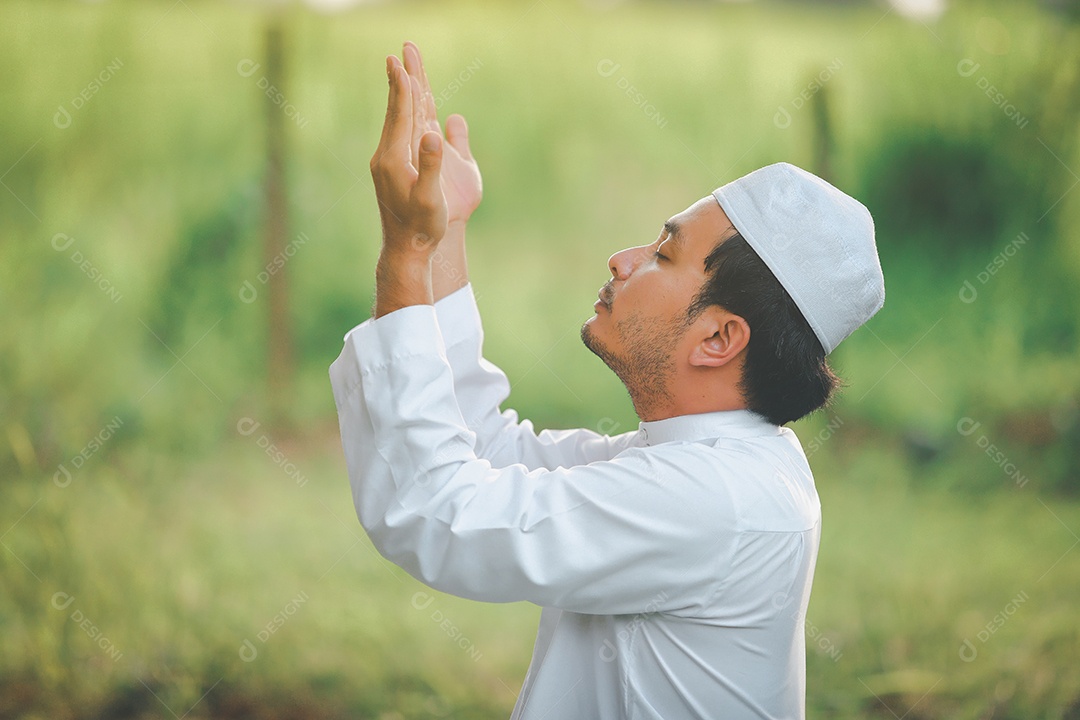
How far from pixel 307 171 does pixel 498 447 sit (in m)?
1.99

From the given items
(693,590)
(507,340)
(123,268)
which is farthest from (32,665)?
(693,590)

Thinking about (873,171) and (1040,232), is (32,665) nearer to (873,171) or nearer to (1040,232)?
(873,171)

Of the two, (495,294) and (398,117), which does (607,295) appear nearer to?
(398,117)

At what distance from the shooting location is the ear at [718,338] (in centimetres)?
132

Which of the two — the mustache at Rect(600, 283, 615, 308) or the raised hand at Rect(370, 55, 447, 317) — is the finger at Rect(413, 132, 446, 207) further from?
the mustache at Rect(600, 283, 615, 308)

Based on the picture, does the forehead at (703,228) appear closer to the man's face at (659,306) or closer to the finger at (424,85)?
the man's face at (659,306)

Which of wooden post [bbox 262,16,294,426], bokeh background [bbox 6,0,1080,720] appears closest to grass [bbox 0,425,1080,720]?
bokeh background [bbox 6,0,1080,720]

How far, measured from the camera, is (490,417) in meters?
1.62

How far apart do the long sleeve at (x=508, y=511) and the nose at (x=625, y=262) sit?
0.29 meters

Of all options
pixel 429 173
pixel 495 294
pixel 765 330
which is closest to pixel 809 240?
pixel 765 330

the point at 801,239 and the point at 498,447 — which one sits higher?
the point at 801,239

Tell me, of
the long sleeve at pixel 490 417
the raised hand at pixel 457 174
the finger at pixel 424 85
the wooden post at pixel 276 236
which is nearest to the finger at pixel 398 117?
the finger at pixel 424 85

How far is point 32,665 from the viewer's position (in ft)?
9.47

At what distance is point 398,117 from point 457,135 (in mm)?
449
